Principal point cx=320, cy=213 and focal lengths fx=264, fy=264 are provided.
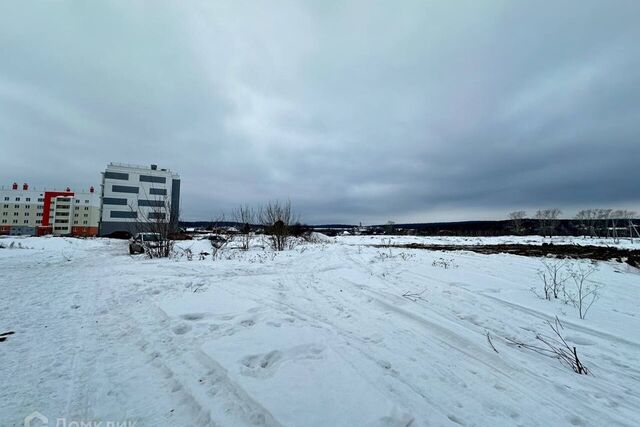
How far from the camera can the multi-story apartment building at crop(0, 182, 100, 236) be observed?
7481cm

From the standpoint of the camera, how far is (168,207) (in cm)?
1535

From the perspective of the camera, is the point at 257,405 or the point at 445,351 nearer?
the point at 257,405

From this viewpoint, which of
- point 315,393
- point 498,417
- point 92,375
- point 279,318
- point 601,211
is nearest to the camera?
point 498,417

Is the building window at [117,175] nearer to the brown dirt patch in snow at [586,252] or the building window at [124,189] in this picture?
the building window at [124,189]

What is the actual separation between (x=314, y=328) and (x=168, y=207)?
14566 mm

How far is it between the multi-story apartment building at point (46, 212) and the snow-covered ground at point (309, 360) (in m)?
92.2

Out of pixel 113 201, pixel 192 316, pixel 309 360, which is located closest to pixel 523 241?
pixel 309 360

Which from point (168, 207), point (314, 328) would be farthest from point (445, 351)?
point (168, 207)

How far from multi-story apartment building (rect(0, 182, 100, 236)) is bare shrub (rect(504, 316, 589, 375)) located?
317 feet

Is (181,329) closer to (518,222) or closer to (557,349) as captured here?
(557,349)

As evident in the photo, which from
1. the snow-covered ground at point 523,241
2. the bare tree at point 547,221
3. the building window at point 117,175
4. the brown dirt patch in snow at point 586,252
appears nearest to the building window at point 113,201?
the building window at point 117,175

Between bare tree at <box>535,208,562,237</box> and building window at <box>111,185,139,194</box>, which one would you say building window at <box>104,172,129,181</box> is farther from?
bare tree at <box>535,208,562,237</box>

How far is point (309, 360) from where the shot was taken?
2924 mm

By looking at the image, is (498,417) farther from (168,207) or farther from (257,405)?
(168,207)
